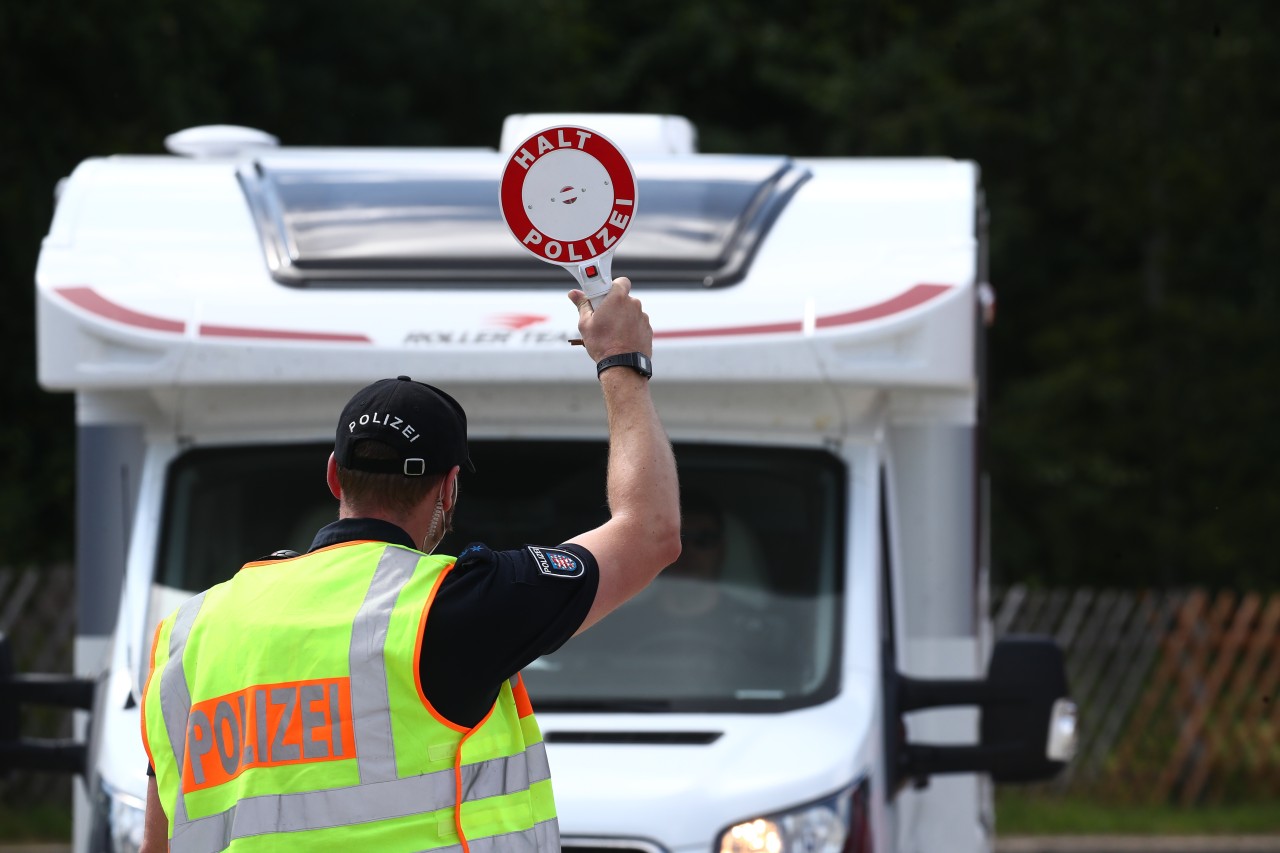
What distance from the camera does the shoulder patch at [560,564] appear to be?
2.57 meters

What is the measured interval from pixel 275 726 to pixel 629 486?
562mm

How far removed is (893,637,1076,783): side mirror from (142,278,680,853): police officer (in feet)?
5.23

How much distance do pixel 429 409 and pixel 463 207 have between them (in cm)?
185

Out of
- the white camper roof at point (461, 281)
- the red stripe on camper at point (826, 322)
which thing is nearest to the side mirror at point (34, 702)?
the white camper roof at point (461, 281)

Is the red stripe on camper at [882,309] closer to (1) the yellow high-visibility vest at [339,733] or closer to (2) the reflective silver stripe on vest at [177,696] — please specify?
(1) the yellow high-visibility vest at [339,733]

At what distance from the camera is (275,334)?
4074mm

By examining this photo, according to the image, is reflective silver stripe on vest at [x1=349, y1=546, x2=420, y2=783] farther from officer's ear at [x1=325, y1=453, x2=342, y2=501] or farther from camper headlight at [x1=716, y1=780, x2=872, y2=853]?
camper headlight at [x1=716, y1=780, x2=872, y2=853]

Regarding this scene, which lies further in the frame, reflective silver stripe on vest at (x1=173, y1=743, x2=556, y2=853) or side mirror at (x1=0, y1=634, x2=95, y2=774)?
side mirror at (x1=0, y1=634, x2=95, y2=774)

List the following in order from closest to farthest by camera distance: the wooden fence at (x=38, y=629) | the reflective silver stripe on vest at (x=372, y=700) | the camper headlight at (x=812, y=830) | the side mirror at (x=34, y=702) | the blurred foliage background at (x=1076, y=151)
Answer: the reflective silver stripe on vest at (x=372, y=700) < the camper headlight at (x=812, y=830) < the side mirror at (x=34, y=702) < the wooden fence at (x=38, y=629) < the blurred foliage background at (x=1076, y=151)

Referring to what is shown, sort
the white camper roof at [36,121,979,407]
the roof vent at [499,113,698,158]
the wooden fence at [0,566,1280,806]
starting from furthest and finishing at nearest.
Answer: the wooden fence at [0,566,1280,806] → the roof vent at [499,113,698,158] → the white camper roof at [36,121,979,407]

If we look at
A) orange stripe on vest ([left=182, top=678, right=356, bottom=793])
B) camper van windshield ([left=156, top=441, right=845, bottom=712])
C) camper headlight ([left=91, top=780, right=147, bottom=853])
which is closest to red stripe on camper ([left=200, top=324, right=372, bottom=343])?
camper van windshield ([left=156, top=441, right=845, bottom=712])

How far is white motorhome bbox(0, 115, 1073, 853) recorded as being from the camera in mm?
3920

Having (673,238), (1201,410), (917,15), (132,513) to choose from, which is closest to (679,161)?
(673,238)

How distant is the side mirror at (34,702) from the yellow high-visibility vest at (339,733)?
5.93 ft
